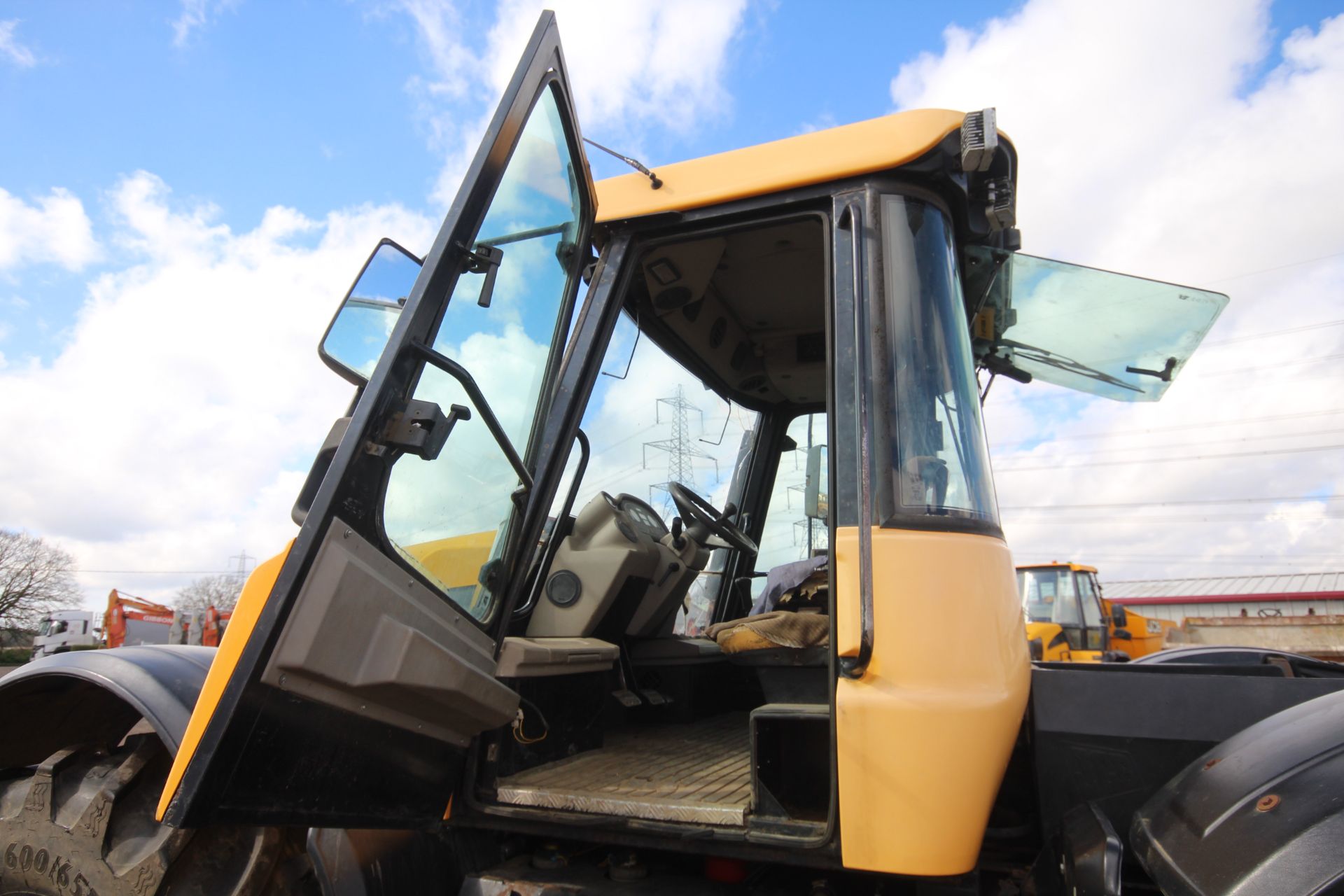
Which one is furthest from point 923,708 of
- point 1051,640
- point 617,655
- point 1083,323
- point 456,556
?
point 1051,640

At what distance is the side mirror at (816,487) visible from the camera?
11.4 ft

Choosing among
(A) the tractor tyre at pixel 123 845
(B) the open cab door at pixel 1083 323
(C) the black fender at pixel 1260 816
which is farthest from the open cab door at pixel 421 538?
(C) the black fender at pixel 1260 816

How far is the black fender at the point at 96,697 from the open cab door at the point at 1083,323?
251 centimetres

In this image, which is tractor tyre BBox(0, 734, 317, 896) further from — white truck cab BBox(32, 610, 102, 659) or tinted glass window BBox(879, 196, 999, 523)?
white truck cab BBox(32, 610, 102, 659)

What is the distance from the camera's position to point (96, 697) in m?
2.39

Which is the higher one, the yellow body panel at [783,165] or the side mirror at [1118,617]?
the side mirror at [1118,617]

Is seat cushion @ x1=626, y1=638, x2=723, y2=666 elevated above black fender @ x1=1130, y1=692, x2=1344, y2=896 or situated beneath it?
elevated above

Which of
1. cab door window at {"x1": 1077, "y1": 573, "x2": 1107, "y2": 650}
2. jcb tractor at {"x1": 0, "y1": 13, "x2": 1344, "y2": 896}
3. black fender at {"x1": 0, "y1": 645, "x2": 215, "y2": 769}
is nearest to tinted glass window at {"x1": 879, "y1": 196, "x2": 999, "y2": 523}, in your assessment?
jcb tractor at {"x1": 0, "y1": 13, "x2": 1344, "y2": 896}

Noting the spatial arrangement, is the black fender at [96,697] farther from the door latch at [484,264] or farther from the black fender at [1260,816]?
the black fender at [1260,816]

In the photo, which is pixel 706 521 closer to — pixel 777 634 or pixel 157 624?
pixel 777 634

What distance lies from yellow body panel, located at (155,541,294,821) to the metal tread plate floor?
756 mm

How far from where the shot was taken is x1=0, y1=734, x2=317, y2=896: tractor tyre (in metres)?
1.94

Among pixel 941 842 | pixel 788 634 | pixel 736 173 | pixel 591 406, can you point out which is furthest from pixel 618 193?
pixel 941 842

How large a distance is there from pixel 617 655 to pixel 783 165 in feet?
5.28
